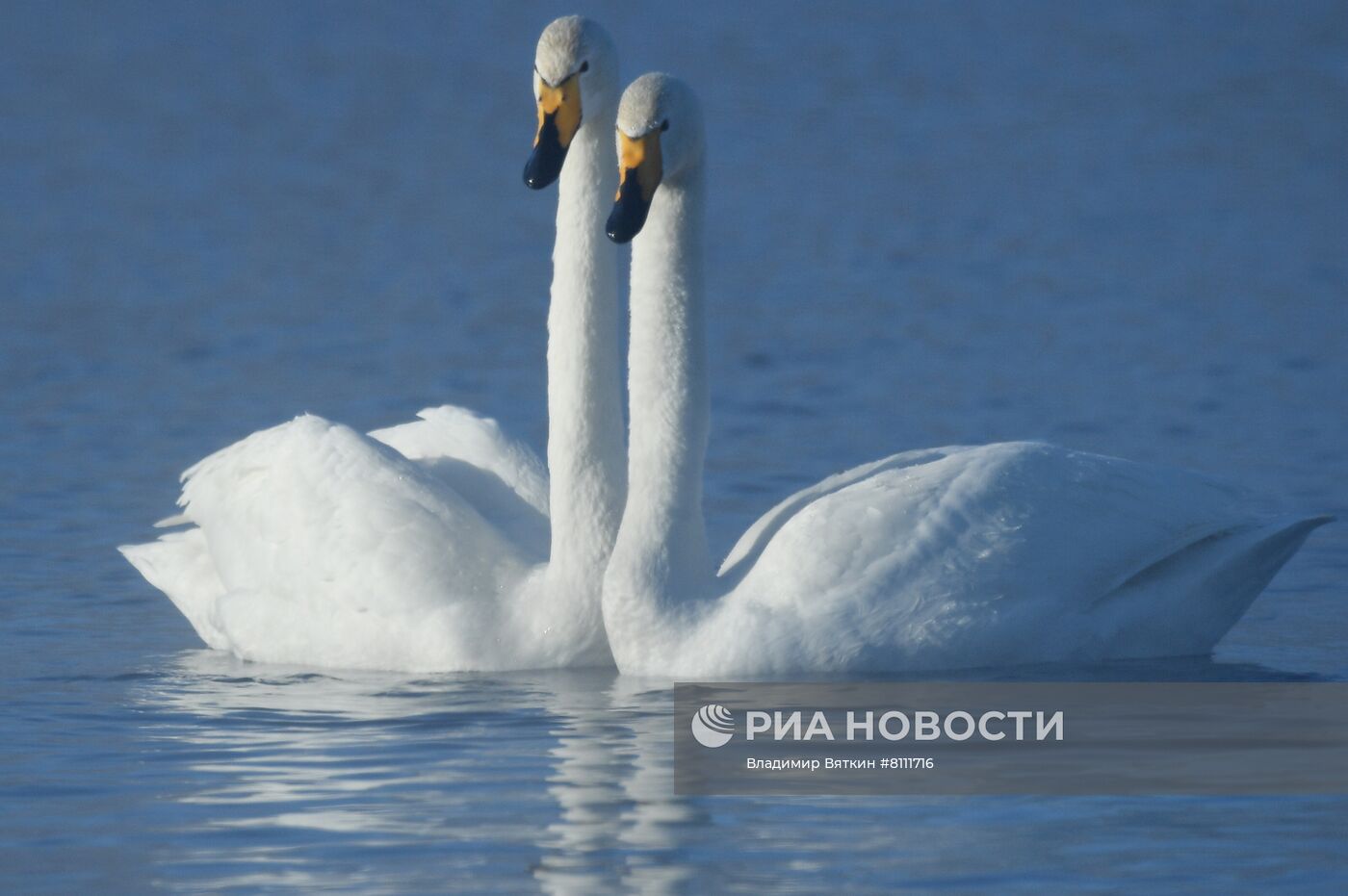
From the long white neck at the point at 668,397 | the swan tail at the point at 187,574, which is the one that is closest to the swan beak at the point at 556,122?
the long white neck at the point at 668,397

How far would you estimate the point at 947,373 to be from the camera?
16.5 meters

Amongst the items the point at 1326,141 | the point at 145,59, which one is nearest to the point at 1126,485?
the point at 1326,141

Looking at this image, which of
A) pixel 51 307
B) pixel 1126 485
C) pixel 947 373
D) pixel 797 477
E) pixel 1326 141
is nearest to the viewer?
pixel 1126 485

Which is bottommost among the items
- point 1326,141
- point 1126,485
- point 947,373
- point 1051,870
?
point 1051,870

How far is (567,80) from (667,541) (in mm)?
1774

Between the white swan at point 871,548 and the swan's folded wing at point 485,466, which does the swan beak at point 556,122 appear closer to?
the white swan at point 871,548

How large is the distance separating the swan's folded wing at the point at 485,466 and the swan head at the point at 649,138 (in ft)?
5.31

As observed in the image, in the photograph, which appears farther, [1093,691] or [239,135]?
[239,135]

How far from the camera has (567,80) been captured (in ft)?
33.0

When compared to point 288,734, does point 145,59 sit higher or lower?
higher

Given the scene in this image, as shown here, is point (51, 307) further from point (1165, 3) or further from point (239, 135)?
point (1165, 3)

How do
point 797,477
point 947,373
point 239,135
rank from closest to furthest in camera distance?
point 797,477
point 947,373
point 239,135

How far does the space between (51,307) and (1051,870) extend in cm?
1349

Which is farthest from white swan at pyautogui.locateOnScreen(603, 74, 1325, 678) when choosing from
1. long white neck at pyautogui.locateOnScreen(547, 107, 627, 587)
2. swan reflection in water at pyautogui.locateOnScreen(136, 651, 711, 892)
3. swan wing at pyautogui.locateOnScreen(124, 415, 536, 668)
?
swan wing at pyautogui.locateOnScreen(124, 415, 536, 668)
